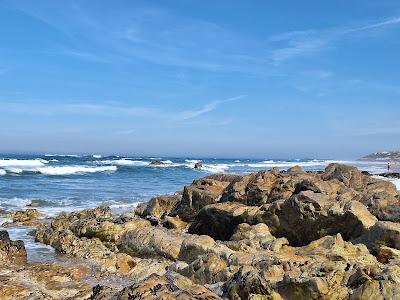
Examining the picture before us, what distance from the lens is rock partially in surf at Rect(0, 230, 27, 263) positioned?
10656mm

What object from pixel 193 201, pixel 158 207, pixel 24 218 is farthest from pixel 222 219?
pixel 24 218

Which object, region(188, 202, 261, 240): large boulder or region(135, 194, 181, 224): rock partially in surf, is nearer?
region(188, 202, 261, 240): large boulder

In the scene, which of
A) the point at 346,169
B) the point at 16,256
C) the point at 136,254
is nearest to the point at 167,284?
the point at 136,254

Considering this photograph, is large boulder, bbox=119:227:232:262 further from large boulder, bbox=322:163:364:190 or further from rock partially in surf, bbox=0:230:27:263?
large boulder, bbox=322:163:364:190

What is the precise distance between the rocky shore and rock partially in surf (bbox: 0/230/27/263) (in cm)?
3

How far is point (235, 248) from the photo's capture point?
9.73 meters

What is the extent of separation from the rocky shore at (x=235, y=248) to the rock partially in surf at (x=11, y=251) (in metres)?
0.03

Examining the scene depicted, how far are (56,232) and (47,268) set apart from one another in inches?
166

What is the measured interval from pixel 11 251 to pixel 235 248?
530 centimetres

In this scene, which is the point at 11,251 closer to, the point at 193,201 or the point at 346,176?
the point at 193,201

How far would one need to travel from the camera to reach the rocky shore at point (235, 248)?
594cm

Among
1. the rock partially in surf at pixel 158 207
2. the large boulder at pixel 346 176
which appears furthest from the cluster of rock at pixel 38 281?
the large boulder at pixel 346 176

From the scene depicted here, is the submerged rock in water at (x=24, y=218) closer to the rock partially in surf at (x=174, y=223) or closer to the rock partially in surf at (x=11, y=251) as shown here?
the rock partially in surf at (x=174, y=223)

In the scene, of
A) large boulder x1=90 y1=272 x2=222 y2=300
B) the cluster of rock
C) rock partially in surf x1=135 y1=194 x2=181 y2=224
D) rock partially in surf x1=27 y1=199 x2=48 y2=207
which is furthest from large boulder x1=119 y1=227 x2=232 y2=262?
rock partially in surf x1=27 y1=199 x2=48 y2=207
